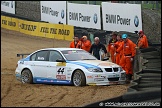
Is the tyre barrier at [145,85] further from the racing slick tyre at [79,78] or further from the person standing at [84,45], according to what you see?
the person standing at [84,45]

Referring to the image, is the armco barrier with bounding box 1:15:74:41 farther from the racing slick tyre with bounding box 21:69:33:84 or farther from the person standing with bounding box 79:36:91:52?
the racing slick tyre with bounding box 21:69:33:84

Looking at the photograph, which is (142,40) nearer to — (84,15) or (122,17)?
(122,17)

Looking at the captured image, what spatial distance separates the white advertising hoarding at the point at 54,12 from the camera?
111ft

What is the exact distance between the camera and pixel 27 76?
646 inches

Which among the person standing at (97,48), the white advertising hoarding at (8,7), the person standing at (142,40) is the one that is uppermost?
the white advertising hoarding at (8,7)

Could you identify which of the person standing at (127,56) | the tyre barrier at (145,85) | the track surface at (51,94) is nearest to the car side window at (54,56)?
the track surface at (51,94)

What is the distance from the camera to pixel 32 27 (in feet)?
121

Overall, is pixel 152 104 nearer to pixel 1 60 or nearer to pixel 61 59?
pixel 61 59

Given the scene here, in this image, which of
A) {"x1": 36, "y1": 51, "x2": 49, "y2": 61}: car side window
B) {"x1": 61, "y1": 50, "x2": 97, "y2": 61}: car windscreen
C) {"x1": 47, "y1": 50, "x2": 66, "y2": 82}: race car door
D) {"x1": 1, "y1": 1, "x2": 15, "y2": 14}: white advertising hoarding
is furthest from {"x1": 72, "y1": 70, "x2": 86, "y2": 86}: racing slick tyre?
{"x1": 1, "y1": 1, "x2": 15, "y2": 14}: white advertising hoarding

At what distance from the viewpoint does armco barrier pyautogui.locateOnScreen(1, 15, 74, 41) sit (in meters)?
33.5

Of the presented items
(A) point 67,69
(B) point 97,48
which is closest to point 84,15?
(B) point 97,48

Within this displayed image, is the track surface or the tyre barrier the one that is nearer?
the tyre barrier

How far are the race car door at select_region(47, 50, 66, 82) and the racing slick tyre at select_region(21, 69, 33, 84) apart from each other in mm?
856

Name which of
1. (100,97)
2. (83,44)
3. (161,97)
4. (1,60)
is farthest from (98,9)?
(161,97)
